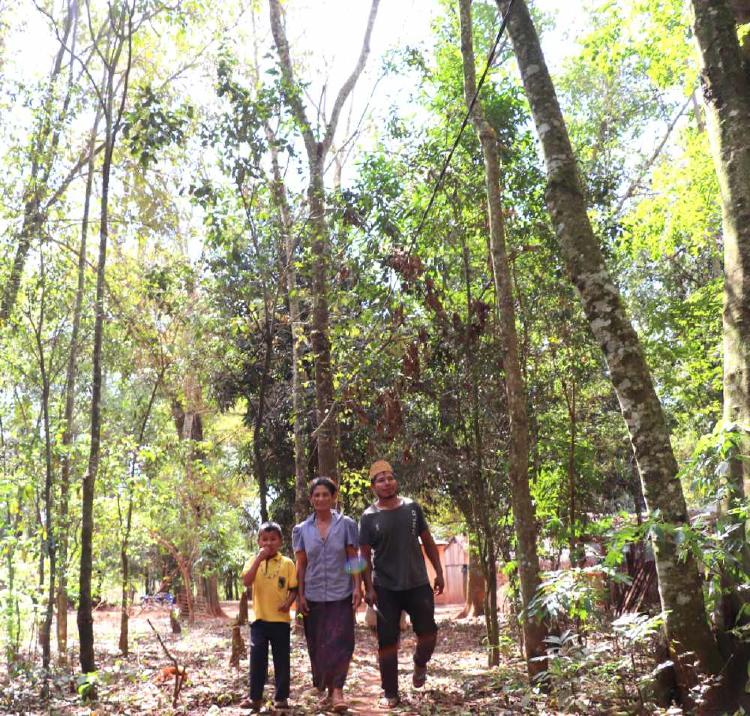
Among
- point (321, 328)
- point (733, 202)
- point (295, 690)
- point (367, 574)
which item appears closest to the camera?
point (733, 202)

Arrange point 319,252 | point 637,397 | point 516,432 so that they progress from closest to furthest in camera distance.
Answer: point 637,397 → point 516,432 → point 319,252

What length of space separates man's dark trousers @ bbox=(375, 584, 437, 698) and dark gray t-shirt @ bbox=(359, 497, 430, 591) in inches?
3.3

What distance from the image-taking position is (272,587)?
19.6 feet

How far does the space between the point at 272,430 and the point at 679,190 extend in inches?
388

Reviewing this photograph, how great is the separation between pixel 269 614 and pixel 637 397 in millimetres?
3225

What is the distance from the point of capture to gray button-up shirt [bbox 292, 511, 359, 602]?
594 cm

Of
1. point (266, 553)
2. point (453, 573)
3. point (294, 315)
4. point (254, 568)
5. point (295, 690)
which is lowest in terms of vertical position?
point (453, 573)

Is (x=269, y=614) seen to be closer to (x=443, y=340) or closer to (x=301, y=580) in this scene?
(x=301, y=580)

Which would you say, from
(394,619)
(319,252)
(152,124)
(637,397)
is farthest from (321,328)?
(637,397)

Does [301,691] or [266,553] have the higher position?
[266,553]

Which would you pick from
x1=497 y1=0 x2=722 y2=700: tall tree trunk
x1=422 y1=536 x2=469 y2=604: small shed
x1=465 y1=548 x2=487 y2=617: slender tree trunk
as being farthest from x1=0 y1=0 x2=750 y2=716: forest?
x1=422 y1=536 x2=469 y2=604: small shed

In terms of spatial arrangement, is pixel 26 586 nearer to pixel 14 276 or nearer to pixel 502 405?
pixel 14 276

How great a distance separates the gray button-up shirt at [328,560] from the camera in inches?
234

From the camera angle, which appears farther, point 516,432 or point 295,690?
point 295,690
